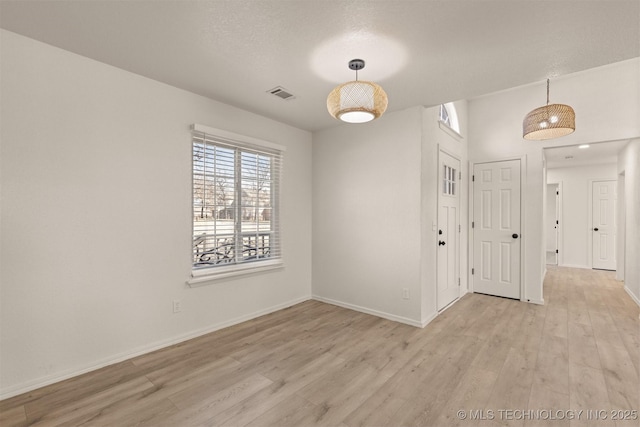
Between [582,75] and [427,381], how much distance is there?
15.3 ft

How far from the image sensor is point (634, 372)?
2.36m

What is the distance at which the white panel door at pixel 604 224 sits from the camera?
21.4 ft

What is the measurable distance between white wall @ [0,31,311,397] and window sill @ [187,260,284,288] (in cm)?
9

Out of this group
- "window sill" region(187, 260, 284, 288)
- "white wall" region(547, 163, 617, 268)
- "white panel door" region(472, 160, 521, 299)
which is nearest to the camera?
"window sill" region(187, 260, 284, 288)

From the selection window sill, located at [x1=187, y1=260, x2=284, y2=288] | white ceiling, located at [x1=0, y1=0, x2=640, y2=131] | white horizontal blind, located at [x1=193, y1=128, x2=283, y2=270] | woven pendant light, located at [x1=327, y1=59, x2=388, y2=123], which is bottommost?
window sill, located at [x1=187, y1=260, x2=284, y2=288]

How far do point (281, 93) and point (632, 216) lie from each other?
5.52 metres

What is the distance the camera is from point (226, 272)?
11.0 feet

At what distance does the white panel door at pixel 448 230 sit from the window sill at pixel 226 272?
224cm

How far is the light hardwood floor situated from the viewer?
1881 millimetres

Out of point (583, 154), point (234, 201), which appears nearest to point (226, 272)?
point (234, 201)

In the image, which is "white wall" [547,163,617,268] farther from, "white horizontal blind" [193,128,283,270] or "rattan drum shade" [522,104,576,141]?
"white horizontal blind" [193,128,283,270]

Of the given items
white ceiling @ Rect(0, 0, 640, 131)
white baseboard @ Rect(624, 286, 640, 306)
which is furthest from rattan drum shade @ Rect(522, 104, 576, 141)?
white baseboard @ Rect(624, 286, 640, 306)

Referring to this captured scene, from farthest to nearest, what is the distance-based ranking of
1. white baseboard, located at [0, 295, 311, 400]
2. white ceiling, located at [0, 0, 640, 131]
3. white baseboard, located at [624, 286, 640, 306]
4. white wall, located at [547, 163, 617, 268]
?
white wall, located at [547, 163, 617, 268]
white baseboard, located at [624, 286, 640, 306]
white baseboard, located at [0, 295, 311, 400]
white ceiling, located at [0, 0, 640, 131]

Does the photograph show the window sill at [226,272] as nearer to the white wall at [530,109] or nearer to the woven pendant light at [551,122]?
the woven pendant light at [551,122]
